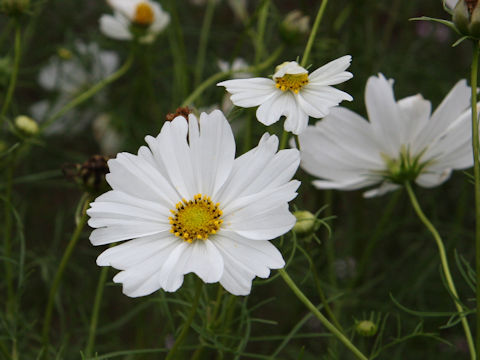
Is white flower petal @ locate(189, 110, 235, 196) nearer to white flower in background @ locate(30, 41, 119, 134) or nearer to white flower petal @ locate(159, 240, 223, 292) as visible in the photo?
white flower petal @ locate(159, 240, 223, 292)

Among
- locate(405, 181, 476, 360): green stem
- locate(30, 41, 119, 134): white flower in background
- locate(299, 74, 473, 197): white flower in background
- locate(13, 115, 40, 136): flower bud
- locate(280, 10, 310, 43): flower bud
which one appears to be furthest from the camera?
locate(30, 41, 119, 134): white flower in background

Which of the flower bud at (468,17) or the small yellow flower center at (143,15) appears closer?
the flower bud at (468,17)

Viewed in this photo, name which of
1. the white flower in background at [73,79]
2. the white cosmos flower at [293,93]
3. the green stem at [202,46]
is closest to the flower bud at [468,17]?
the white cosmos flower at [293,93]

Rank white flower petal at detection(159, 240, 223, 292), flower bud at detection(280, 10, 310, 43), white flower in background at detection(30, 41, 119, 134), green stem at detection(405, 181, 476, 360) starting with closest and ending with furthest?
white flower petal at detection(159, 240, 223, 292), green stem at detection(405, 181, 476, 360), flower bud at detection(280, 10, 310, 43), white flower in background at detection(30, 41, 119, 134)

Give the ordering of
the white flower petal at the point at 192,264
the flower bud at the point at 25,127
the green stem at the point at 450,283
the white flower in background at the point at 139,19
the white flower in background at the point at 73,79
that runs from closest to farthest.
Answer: the white flower petal at the point at 192,264, the green stem at the point at 450,283, the flower bud at the point at 25,127, the white flower in background at the point at 139,19, the white flower in background at the point at 73,79

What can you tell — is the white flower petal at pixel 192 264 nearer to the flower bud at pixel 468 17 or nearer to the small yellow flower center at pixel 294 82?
the small yellow flower center at pixel 294 82

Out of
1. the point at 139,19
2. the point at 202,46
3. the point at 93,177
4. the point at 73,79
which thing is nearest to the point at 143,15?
A: the point at 139,19

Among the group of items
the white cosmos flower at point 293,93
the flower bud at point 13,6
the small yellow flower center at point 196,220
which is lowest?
the small yellow flower center at point 196,220

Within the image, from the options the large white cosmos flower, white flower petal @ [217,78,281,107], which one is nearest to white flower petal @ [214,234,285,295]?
the large white cosmos flower
